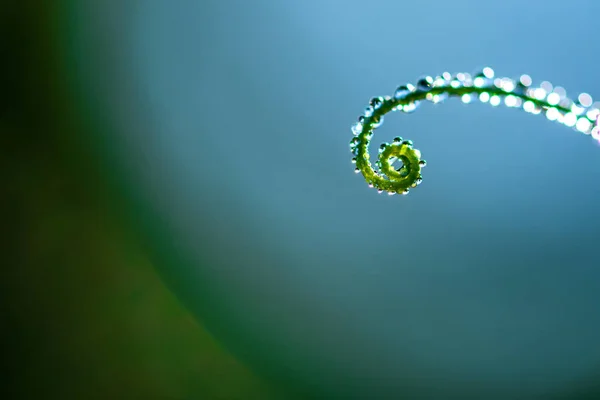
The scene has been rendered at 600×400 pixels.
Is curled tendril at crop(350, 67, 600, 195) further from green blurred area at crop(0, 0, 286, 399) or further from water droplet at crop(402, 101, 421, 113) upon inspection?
green blurred area at crop(0, 0, 286, 399)

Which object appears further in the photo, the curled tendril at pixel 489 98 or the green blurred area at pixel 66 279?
the green blurred area at pixel 66 279

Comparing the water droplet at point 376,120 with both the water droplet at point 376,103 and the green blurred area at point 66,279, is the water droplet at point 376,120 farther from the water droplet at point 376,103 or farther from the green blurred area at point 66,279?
the green blurred area at point 66,279

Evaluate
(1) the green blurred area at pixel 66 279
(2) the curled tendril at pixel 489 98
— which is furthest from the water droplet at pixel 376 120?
(1) the green blurred area at pixel 66 279

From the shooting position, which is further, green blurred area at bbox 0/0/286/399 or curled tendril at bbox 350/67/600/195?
green blurred area at bbox 0/0/286/399

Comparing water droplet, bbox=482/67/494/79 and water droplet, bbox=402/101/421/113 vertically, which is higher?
water droplet, bbox=482/67/494/79

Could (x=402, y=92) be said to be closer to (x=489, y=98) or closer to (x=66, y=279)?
(x=489, y=98)

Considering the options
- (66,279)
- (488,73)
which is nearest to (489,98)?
(488,73)

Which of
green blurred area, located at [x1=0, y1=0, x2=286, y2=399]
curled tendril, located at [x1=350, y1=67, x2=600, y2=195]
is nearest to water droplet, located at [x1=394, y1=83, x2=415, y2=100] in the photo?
curled tendril, located at [x1=350, y1=67, x2=600, y2=195]

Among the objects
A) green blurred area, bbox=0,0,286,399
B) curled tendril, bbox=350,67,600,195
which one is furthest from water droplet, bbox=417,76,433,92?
green blurred area, bbox=0,0,286,399

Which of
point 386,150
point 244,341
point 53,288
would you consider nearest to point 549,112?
point 386,150
